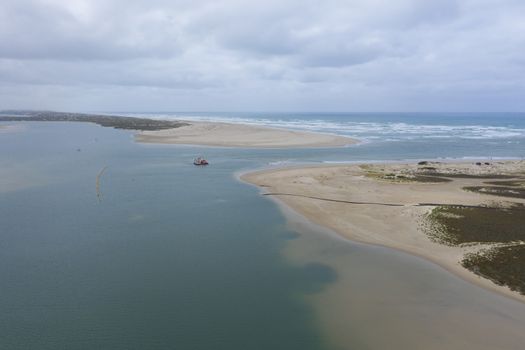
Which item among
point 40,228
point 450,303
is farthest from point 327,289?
point 40,228

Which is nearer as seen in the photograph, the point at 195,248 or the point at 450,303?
the point at 450,303

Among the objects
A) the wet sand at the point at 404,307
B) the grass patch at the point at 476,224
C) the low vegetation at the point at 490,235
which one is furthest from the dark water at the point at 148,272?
the grass patch at the point at 476,224

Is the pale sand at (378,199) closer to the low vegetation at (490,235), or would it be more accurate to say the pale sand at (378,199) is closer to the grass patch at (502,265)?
the grass patch at (502,265)

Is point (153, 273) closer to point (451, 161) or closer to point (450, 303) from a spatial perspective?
point (450, 303)

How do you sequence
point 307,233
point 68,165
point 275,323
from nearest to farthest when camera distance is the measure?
point 275,323 < point 307,233 < point 68,165

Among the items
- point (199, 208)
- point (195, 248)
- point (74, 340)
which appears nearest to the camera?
point (74, 340)

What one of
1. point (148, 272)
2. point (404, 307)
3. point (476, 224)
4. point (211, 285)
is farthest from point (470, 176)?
point (148, 272)

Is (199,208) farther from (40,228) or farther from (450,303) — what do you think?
(450,303)

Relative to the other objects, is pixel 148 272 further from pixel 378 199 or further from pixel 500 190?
pixel 500 190
